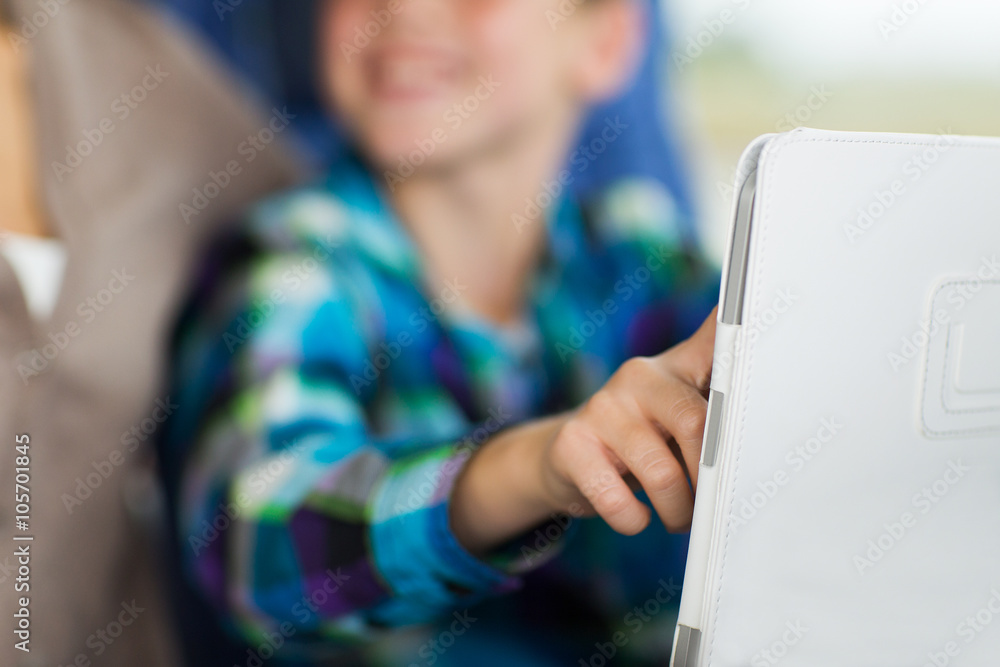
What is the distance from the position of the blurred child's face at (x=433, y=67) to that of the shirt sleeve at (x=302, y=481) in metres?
0.29

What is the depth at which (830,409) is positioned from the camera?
512 mm

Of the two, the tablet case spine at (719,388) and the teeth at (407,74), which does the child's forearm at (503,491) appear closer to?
the tablet case spine at (719,388)

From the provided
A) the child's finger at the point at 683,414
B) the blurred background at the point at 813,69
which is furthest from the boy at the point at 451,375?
the blurred background at the point at 813,69

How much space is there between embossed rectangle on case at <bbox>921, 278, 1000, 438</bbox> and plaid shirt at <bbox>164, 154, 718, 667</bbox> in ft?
1.04

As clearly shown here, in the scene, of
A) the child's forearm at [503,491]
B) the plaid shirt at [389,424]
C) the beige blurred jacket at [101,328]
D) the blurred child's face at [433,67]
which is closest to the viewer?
the child's forearm at [503,491]

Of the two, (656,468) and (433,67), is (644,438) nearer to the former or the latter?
(656,468)

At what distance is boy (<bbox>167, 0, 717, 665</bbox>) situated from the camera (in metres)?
0.67

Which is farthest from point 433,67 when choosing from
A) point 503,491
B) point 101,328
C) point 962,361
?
point 962,361

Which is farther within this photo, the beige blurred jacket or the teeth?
the teeth

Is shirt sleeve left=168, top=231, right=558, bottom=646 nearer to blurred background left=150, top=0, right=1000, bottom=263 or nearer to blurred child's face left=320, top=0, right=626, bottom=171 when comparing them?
blurred child's face left=320, top=0, right=626, bottom=171

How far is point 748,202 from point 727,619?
0.93 feet

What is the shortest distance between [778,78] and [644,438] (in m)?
1.04

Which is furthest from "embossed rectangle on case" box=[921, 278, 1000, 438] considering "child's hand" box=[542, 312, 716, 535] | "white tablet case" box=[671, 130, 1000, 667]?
"child's hand" box=[542, 312, 716, 535]

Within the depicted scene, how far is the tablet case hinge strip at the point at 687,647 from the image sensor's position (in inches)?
20.5
